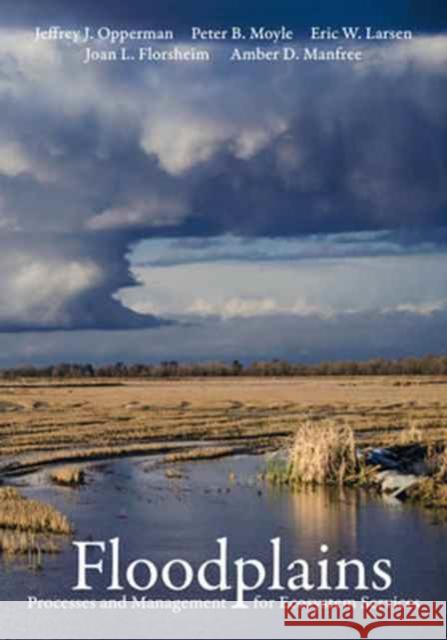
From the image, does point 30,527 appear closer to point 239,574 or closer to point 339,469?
point 239,574

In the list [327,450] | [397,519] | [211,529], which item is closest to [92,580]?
[211,529]

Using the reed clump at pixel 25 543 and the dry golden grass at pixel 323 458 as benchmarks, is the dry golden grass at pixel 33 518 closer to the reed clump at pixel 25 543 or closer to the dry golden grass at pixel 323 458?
the reed clump at pixel 25 543

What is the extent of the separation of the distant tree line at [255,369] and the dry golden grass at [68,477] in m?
1.01

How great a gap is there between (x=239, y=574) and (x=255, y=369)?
3618mm

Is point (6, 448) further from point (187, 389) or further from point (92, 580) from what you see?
point (92, 580)

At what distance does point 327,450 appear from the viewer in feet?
37.3

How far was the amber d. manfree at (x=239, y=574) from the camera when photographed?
26.6 feet

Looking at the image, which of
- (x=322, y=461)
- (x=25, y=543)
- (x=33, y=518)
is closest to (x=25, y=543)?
(x=25, y=543)

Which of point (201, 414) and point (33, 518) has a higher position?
point (201, 414)

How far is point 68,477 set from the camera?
11.8m

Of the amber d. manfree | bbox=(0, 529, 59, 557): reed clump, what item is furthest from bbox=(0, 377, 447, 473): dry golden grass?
the amber d. manfree

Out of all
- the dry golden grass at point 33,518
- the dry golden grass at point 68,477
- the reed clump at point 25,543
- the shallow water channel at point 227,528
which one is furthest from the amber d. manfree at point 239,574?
the dry golden grass at point 68,477

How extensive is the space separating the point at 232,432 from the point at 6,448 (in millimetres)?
2915

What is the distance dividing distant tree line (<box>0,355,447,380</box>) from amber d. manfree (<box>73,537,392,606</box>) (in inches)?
120
